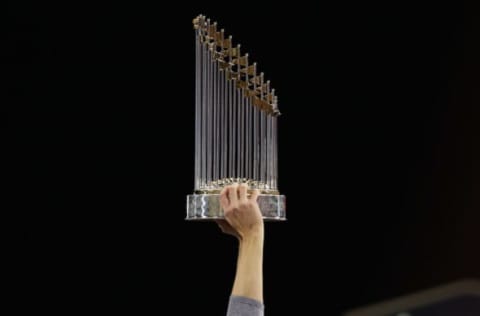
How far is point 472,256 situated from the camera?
3.37 meters

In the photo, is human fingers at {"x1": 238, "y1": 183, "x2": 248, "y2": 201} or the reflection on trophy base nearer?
human fingers at {"x1": 238, "y1": 183, "x2": 248, "y2": 201}

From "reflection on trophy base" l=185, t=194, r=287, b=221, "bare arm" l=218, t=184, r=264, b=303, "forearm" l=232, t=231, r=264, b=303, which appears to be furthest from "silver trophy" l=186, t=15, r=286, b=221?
"forearm" l=232, t=231, r=264, b=303

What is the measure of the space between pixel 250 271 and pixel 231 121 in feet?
2.00

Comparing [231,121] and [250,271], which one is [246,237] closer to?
[250,271]

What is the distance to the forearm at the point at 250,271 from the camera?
118 centimetres

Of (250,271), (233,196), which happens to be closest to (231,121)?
(233,196)

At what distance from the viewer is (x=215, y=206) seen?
162 centimetres

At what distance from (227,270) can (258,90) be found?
1429 mm

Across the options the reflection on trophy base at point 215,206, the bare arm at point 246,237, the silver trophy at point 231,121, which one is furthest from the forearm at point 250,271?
the silver trophy at point 231,121

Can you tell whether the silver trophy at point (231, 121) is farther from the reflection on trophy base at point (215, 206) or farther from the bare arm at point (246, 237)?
the bare arm at point (246, 237)

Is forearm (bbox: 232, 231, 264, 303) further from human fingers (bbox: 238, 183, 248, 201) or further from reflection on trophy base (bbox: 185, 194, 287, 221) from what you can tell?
reflection on trophy base (bbox: 185, 194, 287, 221)

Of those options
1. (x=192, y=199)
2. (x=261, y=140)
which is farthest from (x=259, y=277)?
(x=261, y=140)

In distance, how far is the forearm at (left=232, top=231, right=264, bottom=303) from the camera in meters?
1.18

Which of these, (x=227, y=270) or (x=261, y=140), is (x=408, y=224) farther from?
(x=261, y=140)
